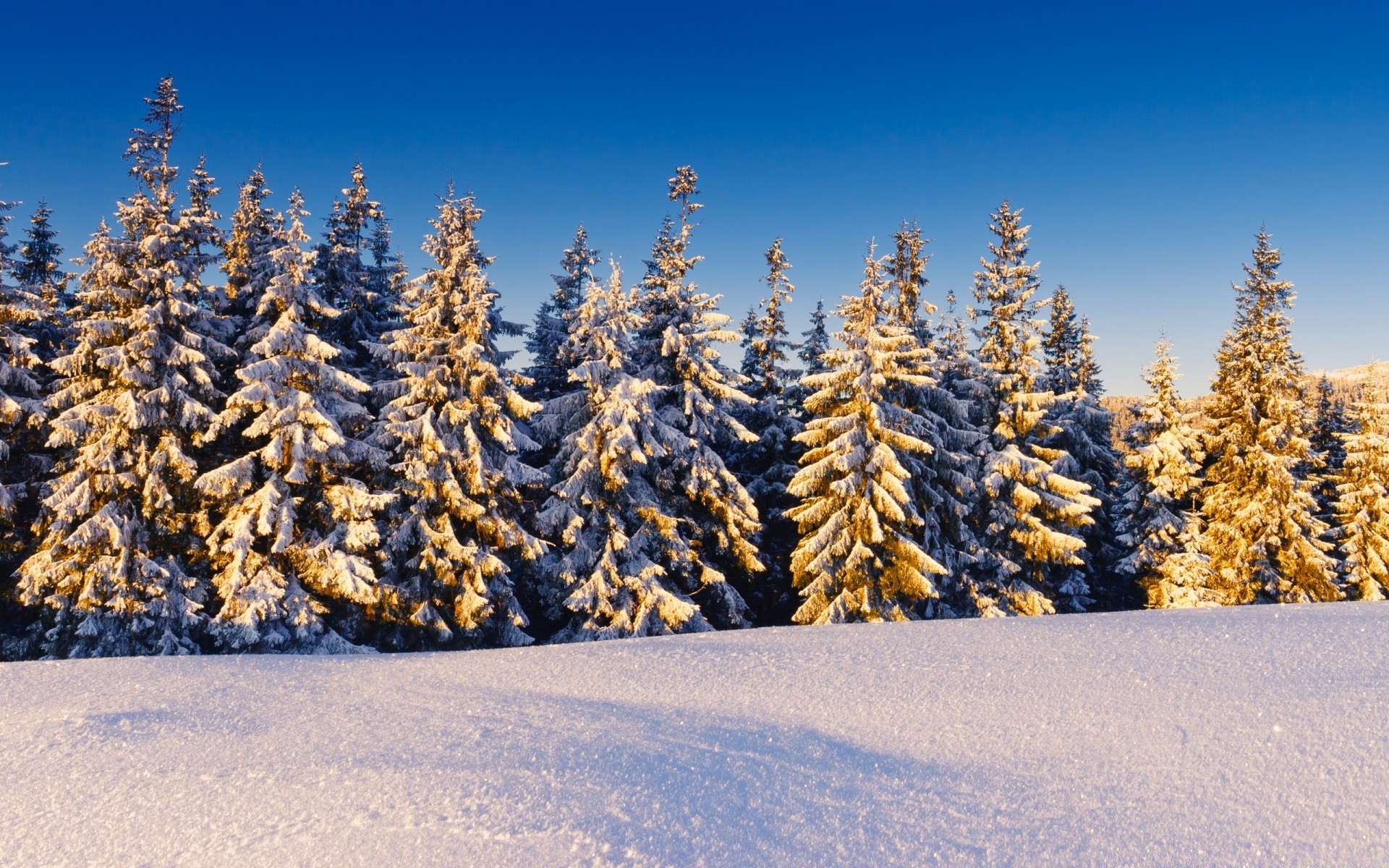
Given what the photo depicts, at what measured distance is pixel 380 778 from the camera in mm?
5125

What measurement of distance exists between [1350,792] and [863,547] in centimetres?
1426

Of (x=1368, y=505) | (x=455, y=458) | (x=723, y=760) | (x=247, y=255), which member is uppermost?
(x=247, y=255)

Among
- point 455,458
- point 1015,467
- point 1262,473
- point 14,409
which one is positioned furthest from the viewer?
point 1262,473

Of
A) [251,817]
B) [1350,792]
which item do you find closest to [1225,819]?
[1350,792]

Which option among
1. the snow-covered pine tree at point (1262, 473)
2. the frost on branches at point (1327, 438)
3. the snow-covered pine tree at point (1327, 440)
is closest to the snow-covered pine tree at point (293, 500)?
the snow-covered pine tree at point (1262, 473)

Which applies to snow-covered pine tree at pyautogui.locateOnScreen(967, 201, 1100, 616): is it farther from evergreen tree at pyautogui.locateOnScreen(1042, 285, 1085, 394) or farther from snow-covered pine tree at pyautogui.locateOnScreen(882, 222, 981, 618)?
evergreen tree at pyautogui.locateOnScreen(1042, 285, 1085, 394)

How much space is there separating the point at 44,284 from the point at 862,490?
2771cm

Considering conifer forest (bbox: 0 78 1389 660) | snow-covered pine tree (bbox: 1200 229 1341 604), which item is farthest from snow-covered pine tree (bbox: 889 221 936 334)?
snow-covered pine tree (bbox: 1200 229 1341 604)

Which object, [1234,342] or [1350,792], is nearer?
[1350,792]

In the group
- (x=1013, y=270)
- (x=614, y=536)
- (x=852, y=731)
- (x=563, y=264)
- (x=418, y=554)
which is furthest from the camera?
(x=563, y=264)

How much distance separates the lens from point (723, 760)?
19.6 feet

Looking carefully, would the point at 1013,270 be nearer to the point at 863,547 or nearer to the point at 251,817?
the point at 863,547

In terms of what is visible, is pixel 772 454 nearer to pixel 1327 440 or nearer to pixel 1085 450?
pixel 1085 450

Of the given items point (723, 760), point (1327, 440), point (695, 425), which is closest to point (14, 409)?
point (695, 425)
